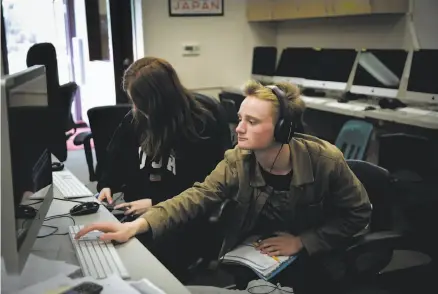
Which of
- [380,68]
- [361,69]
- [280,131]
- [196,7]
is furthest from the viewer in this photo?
[196,7]

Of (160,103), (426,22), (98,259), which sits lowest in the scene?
(98,259)

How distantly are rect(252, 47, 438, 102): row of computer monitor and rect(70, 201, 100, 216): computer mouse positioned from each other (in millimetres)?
2781

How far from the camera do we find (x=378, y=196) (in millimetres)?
1854

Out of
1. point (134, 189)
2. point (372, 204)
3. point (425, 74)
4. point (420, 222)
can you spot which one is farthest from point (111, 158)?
point (425, 74)

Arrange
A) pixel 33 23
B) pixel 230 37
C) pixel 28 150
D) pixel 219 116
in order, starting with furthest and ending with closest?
pixel 33 23, pixel 230 37, pixel 219 116, pixel 28 150

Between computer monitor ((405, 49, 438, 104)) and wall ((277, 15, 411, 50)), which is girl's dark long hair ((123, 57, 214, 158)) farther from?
wall ((277, 15, 411, 50))

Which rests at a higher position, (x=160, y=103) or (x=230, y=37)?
(x=230, y=37)

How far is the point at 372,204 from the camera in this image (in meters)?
1.85

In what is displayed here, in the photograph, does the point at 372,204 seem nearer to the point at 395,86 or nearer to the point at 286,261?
the point at 286,261

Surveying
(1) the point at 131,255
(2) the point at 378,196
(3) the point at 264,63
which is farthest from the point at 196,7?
(1) the point at 131,255

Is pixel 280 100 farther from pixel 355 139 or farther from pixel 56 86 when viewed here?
pixel 56 86

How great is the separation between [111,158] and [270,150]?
0.99 meters

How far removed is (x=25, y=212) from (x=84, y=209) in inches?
24.3

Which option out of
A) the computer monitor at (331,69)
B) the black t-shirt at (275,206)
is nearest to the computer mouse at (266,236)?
the black t-shirt at (275,206)
